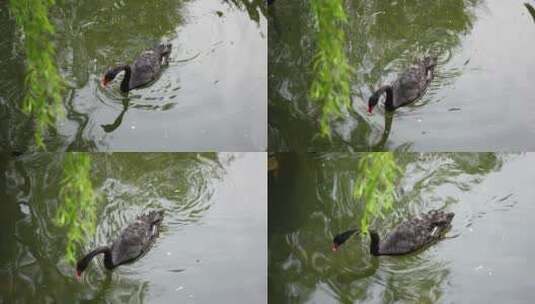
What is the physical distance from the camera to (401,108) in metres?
1.75

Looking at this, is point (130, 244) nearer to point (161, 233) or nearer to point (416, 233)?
point (161, 233)

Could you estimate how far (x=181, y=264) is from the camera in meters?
1.76

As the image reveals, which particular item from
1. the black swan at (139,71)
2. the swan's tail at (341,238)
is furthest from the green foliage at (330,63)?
the black swan at (139,71)

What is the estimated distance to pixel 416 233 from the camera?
68.4 inches

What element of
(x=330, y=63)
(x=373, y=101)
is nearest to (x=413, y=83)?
(x=373, y=101)

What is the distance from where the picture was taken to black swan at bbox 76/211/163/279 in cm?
176

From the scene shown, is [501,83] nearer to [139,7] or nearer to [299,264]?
[299,264]

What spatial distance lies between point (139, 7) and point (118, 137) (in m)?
0.38

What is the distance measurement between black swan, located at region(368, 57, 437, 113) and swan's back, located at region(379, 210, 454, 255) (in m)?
0.32

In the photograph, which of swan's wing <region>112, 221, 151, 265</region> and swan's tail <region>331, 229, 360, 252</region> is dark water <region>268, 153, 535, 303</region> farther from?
swan's wing <region>112, 221, 151, 265</region>

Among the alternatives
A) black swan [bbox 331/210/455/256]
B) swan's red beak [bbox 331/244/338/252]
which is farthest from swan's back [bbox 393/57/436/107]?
swan's red beak [bbox 331/244/338/252]

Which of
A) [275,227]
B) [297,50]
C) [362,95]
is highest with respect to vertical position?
[297,50]

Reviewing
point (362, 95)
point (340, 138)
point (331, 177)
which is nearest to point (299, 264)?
point (331, 177)

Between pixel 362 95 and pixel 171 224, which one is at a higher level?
pixel 362 95
